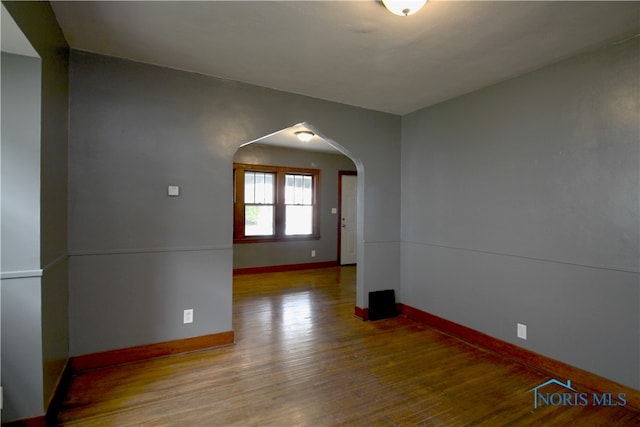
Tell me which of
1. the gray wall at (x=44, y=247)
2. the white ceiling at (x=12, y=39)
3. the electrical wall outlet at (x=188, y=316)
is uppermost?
the white ceiling at (x=12, y=39)

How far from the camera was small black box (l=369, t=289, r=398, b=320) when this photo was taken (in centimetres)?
367

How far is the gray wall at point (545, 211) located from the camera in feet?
7.11

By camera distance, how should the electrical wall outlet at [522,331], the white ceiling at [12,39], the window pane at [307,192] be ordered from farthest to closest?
the window pane at [307,192] → the electrical wall outlet at [522,331] → the white ceiling at [12,39]

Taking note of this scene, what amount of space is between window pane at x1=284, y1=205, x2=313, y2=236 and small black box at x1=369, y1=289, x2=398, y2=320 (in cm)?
315

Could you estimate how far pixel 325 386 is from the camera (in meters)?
2.28

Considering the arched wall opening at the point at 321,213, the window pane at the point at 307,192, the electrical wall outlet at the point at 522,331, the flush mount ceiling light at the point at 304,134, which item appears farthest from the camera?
the window pane at the point at 307,192

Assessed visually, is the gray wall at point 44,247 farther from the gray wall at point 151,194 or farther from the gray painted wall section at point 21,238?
the gray wall at point 151,194

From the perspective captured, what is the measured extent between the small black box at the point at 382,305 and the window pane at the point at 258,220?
3170 millimetres

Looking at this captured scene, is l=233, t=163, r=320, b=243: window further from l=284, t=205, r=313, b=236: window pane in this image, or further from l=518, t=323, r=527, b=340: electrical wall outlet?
l=518, t=323, r=527, b=340: electrical wall outlet

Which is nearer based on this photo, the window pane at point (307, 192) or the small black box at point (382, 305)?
the small black box at point (382, 305)

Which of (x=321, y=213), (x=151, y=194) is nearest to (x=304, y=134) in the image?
(x=321, y=213)

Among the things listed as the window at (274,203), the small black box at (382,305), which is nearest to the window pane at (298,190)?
the window at (274,203)

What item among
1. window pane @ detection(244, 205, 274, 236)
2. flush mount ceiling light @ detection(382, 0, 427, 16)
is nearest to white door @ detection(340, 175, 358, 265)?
window pane @ detection(244, 205, 274, 236)

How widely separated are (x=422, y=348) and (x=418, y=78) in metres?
2.57
